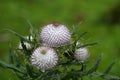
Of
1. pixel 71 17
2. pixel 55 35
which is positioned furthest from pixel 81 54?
pixel 71 17

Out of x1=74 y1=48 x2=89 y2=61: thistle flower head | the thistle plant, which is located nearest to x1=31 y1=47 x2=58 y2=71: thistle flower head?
the thistle plant

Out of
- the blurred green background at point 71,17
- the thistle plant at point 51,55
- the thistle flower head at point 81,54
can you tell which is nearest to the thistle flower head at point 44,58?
the thistle plant at point 51,55

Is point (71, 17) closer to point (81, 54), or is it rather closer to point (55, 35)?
point (81, 54)

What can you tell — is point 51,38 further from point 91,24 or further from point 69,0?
point 69,0

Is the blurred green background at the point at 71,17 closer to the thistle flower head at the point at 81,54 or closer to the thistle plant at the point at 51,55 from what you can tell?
the thistle flower head at the point at 81,54

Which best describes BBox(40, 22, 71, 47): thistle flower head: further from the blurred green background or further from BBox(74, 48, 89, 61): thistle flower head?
the blurred green background
